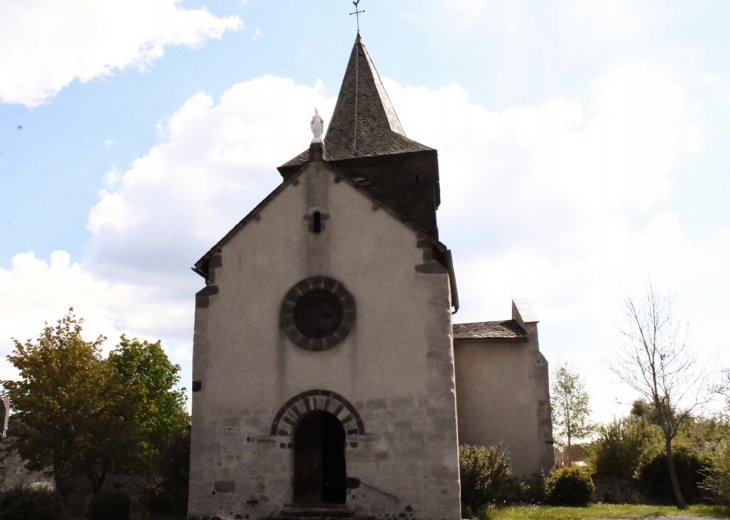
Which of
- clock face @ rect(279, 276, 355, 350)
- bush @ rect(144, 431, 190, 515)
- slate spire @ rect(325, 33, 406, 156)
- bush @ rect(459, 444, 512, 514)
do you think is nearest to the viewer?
clock face @ rect(279, 276, 355, 350)

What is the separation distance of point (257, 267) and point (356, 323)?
9.36 feet

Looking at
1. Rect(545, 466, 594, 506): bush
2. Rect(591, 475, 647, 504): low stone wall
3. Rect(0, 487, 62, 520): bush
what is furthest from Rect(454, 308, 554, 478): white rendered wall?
Rect(0, 487, 62, 520): bush

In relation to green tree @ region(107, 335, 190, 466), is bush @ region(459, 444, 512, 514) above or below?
below

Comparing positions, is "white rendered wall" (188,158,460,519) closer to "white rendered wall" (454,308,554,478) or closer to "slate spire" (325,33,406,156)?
"white rendered wall" (454,308,554,478)

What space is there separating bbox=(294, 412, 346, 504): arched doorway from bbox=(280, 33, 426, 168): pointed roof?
891cm

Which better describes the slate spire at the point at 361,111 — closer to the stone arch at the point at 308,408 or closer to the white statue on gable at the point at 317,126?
the white statue on gable at the point at 317,126

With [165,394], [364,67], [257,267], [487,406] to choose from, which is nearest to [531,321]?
[487,406]

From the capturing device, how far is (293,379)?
13875 mm

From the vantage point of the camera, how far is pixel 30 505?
43.0 ft

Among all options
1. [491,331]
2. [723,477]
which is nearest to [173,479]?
[491,331]

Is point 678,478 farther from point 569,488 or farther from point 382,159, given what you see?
point 382,159

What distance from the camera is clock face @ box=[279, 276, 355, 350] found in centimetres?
1398

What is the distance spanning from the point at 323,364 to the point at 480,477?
4841mm

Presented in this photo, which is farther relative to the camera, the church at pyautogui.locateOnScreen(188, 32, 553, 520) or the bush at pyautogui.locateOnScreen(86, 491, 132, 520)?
the bush at pyautogui.locateOnScreen(86, 491, 132, 520)
